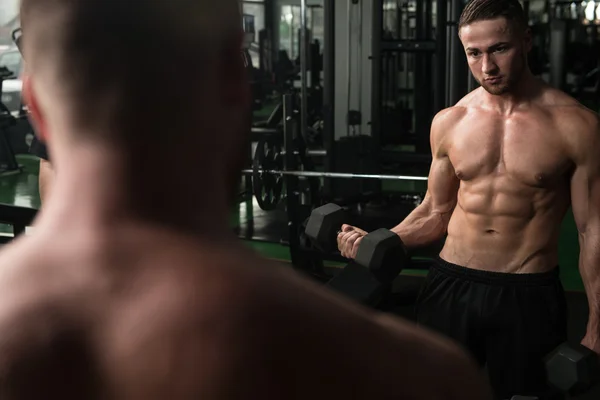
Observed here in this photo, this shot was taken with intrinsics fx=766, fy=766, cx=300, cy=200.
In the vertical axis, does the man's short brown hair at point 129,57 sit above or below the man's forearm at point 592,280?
above

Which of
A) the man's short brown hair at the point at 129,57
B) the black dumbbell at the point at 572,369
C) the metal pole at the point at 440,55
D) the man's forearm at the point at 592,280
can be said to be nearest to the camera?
the man's short brown hair at the point at 129,57

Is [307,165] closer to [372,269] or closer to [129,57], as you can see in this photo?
[372,269]

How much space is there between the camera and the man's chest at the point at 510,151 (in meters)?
1.60

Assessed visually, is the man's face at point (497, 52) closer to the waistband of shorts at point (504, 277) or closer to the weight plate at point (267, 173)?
the waistband of shorts at point (504, 277)

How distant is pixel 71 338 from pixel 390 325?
0.44 ft

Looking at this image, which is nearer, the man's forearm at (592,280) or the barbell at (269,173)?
the man's forearm at (592,280)

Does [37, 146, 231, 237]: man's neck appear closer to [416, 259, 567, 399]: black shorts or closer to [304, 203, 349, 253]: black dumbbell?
[304, 203, 349, 253]: black dumbbell

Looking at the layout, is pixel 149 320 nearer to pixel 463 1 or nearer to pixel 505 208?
pixel 505 208

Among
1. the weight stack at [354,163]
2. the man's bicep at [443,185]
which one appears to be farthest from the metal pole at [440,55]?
the man's bicep at [443,185]

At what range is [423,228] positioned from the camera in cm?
177

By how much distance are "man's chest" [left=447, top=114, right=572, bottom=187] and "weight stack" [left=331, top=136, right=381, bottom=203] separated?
280 cm

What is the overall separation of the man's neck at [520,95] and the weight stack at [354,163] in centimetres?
284

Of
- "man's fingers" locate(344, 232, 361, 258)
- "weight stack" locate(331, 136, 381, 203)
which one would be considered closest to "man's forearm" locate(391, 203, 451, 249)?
"man's fingers" locate(344, 232, 361, 258)

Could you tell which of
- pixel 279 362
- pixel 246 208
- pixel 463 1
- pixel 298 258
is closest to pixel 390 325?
pixel 279 362
